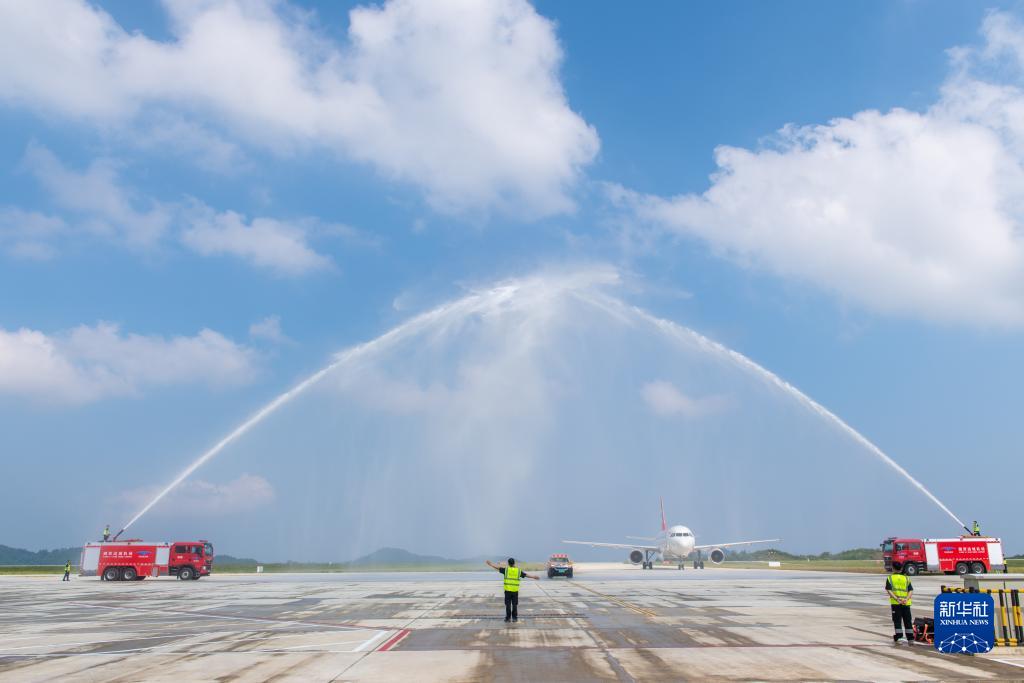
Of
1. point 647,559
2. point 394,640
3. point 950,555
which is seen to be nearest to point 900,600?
point 394,640

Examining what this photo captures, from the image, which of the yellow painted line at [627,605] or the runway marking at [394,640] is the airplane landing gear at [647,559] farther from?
the runway marking at [394,640]

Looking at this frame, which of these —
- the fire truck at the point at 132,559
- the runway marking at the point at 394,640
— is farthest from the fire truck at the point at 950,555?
the fire truck at the point at 132,559

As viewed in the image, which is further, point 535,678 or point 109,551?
point 109,551

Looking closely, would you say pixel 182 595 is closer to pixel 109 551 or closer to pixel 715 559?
pixel 109 551

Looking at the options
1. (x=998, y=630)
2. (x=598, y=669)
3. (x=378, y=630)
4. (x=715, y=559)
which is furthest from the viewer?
(x=715, y=559)

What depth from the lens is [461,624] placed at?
69.9ft

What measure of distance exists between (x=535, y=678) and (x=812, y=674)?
487 centimetres

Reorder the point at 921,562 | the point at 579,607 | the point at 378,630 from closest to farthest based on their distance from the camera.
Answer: the point at 378,630, the point at 579,607, the point at 921,562

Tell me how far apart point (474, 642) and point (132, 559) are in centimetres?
4352

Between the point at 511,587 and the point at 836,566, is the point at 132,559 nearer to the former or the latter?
the point at 511,587

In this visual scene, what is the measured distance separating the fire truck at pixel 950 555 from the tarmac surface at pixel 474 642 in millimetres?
23452

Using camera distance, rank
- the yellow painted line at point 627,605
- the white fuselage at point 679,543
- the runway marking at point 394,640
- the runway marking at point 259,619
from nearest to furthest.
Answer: the runway marking at point 394,640
the runway marking at point 259,619
the yellow painted line at point 627,605
the white fuselage at point 679,543

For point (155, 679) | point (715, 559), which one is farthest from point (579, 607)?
point (715, 559)

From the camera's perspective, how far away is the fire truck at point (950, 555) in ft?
161
